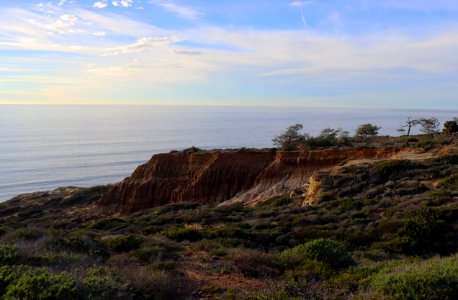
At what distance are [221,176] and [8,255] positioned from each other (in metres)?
32.5

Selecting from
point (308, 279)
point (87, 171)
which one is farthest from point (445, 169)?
point (87, 171)

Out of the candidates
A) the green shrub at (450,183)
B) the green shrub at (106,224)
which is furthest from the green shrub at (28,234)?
the green shrub at (450,183)

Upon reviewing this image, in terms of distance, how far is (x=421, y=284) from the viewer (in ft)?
20.4

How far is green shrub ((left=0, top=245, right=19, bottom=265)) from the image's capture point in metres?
7.46

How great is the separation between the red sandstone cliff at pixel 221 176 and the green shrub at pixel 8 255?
26.4 m

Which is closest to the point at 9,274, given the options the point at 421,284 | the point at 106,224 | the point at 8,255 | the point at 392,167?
the point at 8,255

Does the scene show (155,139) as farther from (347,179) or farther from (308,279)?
(308,279)

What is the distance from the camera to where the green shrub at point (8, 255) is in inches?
294

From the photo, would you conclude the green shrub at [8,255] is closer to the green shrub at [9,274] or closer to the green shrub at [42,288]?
the green shrub at [9,274]

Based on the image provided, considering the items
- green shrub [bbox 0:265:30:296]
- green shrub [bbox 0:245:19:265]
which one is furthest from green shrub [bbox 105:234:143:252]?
green shrub [bbox 0:265:30:296]

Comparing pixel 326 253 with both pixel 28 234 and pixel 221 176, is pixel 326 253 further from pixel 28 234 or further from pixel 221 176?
pixel 221 176

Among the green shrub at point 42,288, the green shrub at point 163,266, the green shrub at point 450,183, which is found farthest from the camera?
the green shrub at point 450,183

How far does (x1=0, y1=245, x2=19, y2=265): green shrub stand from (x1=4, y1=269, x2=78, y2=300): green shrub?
1.57m

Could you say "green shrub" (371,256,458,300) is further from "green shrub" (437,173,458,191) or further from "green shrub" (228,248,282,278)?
"green shrub" (437,173,458,191)
